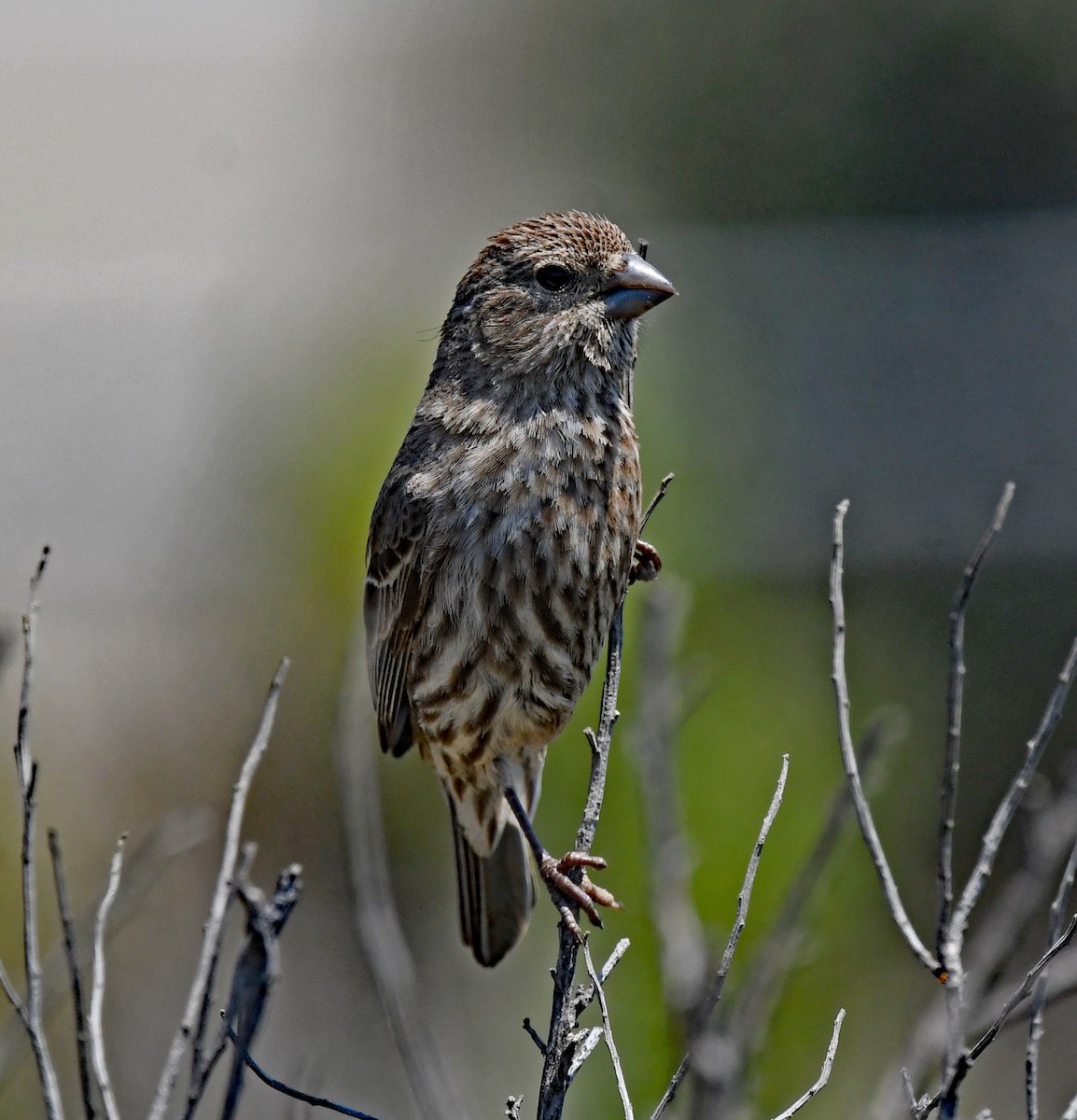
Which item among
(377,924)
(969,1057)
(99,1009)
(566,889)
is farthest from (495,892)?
(969,1057)

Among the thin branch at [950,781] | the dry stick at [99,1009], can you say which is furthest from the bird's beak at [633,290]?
the dry stick at [99,1009]

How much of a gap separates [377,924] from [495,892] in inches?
45.3

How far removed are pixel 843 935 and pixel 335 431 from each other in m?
3.82

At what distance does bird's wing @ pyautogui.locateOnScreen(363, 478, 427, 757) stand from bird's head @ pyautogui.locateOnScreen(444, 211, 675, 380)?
450mm

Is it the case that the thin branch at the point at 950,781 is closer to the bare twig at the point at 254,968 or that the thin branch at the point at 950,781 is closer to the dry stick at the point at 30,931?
the bare twig at the point at 254,968

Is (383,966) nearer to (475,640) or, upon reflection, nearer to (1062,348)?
(475,640)

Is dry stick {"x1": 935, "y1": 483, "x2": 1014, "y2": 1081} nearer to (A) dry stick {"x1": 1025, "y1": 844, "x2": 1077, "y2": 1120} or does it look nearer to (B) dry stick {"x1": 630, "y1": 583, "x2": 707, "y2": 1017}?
(A) dry stick {"x1": 1025, "y1": 844, "x2": 1077, "y2": 1120}

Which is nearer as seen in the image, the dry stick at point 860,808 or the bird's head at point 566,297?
the dry stick at point 860,808

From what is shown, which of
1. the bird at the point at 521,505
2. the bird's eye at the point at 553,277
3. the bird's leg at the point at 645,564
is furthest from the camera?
the bird's leg at the point at 645,564

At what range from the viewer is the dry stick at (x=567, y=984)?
2293 mm

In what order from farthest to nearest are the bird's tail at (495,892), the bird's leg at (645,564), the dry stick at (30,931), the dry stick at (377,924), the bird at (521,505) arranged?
the bird's tail at (495,892) → the bird's leg at (645,564) → the bird at (521,505) → the dry stick at (377,924) → the dry stick at (30,931)

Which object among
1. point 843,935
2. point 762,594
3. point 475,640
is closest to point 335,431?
point 762,594

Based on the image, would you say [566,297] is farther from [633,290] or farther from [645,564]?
[645,564]

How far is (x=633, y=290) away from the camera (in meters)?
3.36
